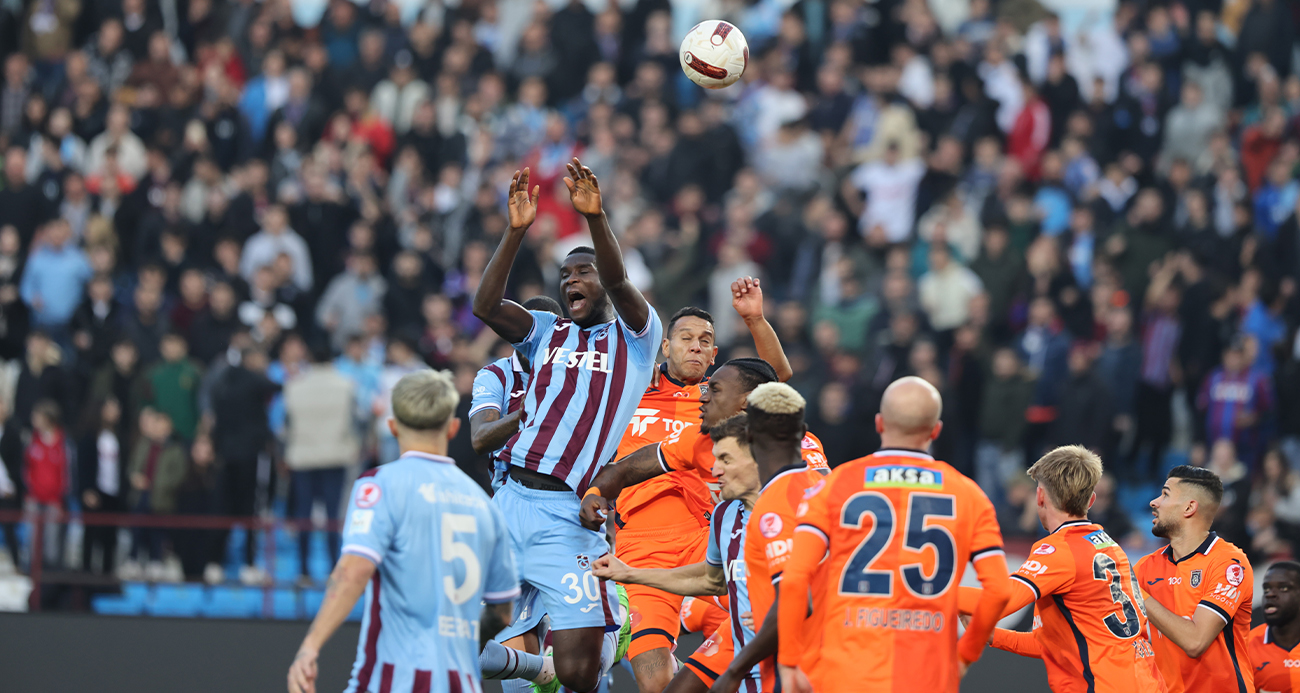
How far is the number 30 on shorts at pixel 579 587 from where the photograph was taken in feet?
27.2

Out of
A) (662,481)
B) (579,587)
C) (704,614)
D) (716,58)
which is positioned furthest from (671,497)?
(716,58)

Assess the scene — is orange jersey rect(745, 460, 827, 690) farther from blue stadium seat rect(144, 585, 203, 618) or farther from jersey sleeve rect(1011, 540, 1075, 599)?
blue stadium seat rect(144, 585, 203, 618)

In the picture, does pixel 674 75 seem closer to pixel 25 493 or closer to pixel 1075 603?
pixel 25 493

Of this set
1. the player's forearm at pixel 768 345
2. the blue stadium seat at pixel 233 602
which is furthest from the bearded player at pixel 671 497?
the blue stadium seat at pixel 233 602

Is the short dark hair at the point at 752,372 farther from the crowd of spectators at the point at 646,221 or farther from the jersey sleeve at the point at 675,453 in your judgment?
the crowd of spectators at the point at 646,221

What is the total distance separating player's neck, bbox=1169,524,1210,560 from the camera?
855cm

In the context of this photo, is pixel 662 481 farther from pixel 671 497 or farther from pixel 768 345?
pixel 768 345

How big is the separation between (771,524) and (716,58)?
175 inches

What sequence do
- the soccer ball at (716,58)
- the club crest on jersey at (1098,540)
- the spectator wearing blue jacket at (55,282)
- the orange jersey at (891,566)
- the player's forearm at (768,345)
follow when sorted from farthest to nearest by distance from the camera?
the spectator wearing blue jacket at (55,282)
the soccer ball at (716,58)
the player's forearm at (768,345)
the club crest on jersey at (1098,540)
the orange jersey at (891,566)

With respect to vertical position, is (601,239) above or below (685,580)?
above

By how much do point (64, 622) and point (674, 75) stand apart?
1087cm

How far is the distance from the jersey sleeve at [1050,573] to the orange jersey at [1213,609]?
1366 mm

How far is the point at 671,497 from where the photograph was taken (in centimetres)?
935

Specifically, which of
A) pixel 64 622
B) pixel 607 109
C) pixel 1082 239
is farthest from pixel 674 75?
pixel 64 622
